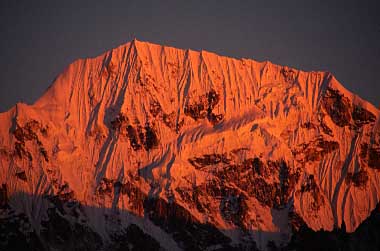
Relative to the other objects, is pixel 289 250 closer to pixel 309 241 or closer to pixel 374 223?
pixel 309 241

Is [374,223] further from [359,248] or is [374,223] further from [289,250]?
[289,250]

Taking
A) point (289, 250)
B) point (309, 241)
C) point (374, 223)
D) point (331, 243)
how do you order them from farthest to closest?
point (289, 250), point (309, 241), point (331, 243), point (374, 223)

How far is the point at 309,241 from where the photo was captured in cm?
15975

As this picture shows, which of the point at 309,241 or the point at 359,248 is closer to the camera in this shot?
the point at 359,248

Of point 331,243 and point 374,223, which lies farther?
point 331,243

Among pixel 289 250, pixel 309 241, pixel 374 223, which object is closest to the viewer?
pixel 374 223

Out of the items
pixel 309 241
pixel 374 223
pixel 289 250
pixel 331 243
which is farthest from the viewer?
pixel 289 250

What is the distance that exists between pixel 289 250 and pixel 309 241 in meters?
32.1

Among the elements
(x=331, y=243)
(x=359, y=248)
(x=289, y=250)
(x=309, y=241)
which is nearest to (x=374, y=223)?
(x=359, y=248)

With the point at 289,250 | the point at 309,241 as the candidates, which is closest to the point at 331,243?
the point at 309,241

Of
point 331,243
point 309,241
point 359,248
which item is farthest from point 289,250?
point 359,248

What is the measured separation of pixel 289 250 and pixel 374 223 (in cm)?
6369

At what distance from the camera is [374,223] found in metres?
128

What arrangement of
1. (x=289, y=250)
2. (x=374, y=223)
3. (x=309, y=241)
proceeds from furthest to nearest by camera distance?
(x=289, y=250) → (x=309, y=241) → (x=374, y=223)
